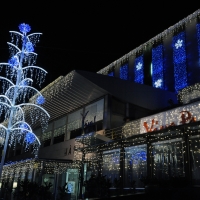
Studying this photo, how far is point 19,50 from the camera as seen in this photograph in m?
18.9

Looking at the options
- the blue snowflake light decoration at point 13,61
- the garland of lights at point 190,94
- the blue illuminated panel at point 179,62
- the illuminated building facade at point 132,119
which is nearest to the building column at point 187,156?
the illuminated building facade at point 132,119

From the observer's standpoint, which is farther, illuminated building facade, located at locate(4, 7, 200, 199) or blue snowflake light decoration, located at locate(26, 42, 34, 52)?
blue snowflake light decoration, located at locate(26, 42, 34, 52)

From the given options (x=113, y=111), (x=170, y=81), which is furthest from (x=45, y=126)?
(x=170, y=81)

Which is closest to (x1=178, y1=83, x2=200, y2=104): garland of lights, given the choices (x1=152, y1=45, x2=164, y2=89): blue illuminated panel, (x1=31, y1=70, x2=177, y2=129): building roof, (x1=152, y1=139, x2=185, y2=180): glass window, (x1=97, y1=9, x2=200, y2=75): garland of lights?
(x1=152, y1=139, x2=185, y2=180): glass window

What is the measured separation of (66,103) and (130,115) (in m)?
7.02

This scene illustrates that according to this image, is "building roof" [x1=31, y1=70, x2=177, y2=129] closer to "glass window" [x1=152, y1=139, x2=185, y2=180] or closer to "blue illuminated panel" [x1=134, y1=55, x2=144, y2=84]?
"blue illuminated panel" [x1=134, y1=55, x2=144, y2=84]

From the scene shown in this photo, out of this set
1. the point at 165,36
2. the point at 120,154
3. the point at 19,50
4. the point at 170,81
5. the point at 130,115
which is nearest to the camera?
Result: the point at 120,154

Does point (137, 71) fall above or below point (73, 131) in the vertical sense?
above

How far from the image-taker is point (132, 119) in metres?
20.4

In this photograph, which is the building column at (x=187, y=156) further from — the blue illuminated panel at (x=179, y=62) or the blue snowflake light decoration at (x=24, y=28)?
the blue snowflake light decoration at (x=24, y=28)

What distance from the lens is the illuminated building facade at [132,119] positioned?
14.2 metres

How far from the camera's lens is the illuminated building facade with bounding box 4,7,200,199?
46.5 ft

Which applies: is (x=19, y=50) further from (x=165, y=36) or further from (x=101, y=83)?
(x=165, y=36)

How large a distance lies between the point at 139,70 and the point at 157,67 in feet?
9.08
